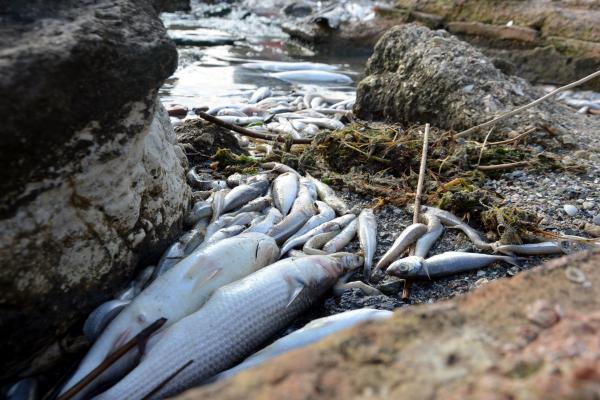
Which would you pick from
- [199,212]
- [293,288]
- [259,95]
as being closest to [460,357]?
[293,288]

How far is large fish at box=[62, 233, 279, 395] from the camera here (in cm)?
309

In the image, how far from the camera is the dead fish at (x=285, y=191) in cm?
485

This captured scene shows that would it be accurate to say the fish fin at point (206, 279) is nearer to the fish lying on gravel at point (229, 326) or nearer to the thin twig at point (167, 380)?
the fish lying on gravel at point (229, 326)

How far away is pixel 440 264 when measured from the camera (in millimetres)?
3904

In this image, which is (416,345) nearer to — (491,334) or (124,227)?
(491,334)

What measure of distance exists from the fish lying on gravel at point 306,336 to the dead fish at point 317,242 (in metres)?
0.98

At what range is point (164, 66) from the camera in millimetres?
3279

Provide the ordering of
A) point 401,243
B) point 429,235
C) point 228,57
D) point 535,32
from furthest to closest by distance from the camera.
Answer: point 228,57
point 535,32
point 429,235
point 401,243

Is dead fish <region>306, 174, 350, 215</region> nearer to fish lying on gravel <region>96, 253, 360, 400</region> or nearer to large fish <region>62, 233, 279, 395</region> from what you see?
large fish <region>62, 233, 279, 395</region>

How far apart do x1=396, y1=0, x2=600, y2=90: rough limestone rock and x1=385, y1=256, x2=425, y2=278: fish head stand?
798 centimetres

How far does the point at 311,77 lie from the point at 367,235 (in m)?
7.18

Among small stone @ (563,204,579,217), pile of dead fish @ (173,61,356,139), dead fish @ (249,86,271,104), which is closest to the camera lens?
small stone @ (563,204,579,217)

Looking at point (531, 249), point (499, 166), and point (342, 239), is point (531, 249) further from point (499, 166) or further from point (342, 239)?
point (499, 166)

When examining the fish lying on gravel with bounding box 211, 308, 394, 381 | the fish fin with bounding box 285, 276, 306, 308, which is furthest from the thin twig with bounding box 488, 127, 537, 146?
the fish lying on gravel with bounding box 211, 308, 394, 381
